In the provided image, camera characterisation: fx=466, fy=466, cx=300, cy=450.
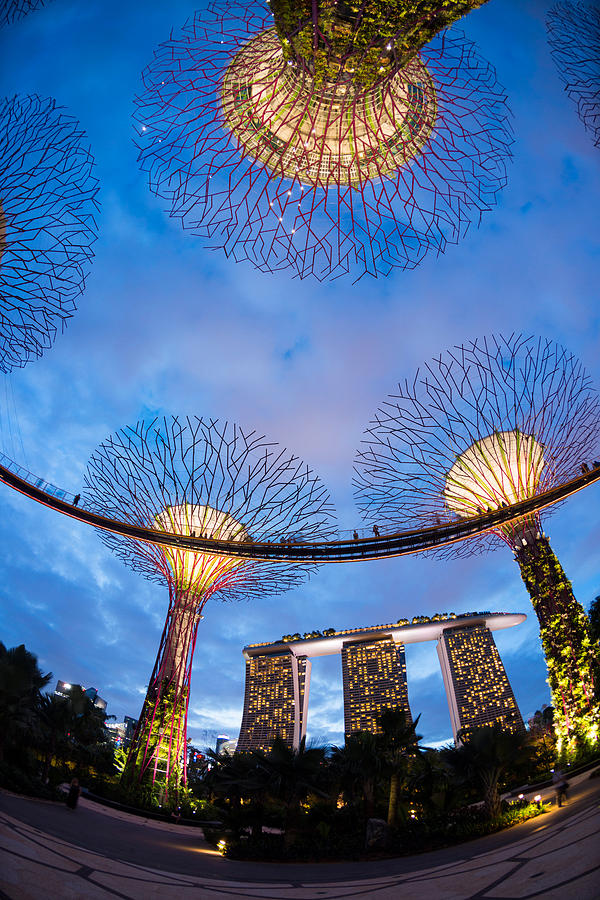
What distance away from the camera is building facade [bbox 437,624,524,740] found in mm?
73500

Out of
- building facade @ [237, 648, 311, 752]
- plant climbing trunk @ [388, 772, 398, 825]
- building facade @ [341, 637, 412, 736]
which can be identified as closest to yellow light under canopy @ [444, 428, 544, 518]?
plant climbing trunk @ [388, 772, 398, 825]

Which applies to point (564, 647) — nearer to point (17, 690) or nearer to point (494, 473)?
point (494, 473)

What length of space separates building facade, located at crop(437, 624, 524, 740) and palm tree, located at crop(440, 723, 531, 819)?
63656 mm

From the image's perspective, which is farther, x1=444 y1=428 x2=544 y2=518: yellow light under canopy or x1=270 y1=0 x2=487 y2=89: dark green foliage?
x1=444 y1=428 x2=544 y2=518: yellow light under canopy

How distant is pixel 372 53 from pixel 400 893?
28.9ft

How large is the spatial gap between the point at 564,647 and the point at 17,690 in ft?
55.6

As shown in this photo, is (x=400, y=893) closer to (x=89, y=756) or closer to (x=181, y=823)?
(x=181, y=823)

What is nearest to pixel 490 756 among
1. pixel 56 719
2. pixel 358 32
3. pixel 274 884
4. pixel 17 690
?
pixel 274 884

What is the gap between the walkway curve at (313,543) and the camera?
55.9 ft

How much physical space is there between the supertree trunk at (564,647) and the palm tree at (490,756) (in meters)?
2.92

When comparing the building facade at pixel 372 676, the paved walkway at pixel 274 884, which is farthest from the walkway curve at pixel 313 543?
the building facade at pixel 372 676

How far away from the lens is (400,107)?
8414 mm

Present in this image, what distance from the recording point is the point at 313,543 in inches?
806

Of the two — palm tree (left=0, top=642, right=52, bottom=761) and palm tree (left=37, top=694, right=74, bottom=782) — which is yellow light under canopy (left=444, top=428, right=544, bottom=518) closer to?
palm tree (left=0, top=642, right=52, bottom=761)
